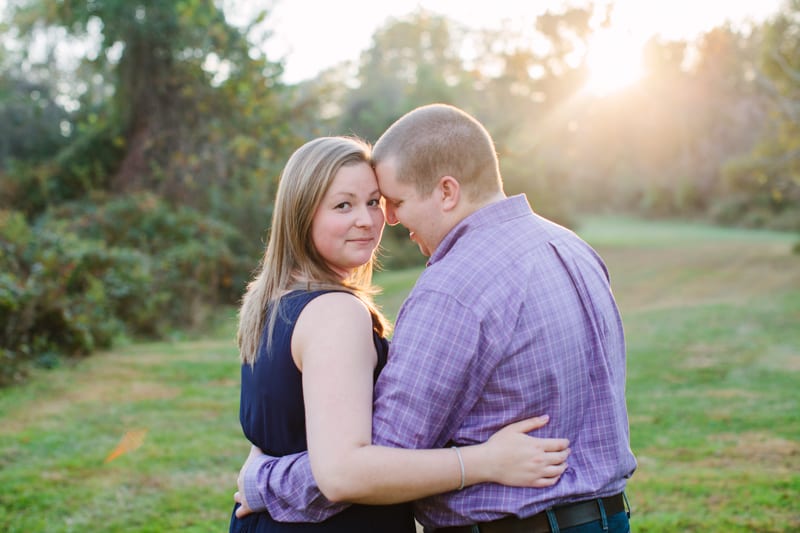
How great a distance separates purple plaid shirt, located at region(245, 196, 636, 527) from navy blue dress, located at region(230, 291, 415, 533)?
0.07 metres

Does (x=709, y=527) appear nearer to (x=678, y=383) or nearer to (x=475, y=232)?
(x=475, y=232)

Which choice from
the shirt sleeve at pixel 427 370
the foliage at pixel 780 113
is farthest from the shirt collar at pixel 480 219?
the foliage at pixel 780 113

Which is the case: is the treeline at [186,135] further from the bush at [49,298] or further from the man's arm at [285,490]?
the man's arm at [285,490]

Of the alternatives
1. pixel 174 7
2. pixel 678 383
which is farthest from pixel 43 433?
pixel 174 7

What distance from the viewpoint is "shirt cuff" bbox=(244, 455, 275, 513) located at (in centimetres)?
224

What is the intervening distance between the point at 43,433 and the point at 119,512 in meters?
2.04

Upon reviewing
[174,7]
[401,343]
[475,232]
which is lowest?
[401,343]

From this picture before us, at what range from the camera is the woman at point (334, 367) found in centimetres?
194

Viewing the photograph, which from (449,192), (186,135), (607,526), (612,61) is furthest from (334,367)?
(612,61)

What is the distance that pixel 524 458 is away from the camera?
77.2 inches

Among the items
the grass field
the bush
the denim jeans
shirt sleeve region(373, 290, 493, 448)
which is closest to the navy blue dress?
shirt sleeve region(373, 290, 493, 448)

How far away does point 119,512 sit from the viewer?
4859 mm

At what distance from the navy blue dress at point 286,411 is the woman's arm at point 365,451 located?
0.47ft

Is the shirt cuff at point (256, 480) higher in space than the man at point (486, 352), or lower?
lower
